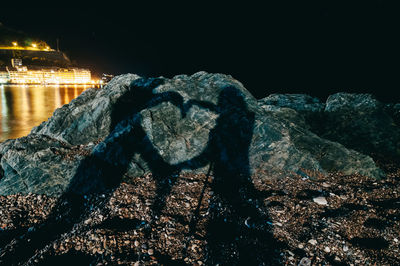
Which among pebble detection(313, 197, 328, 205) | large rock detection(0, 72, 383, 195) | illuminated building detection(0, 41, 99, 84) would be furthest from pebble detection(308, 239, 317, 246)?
illuminated building detection(0, 41, 99, 84)

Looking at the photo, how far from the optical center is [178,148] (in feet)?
17.6

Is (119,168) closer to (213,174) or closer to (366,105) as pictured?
(213,174)

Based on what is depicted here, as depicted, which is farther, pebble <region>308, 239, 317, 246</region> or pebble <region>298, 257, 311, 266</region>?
pebble <region>308, 239, 317, 246</region>

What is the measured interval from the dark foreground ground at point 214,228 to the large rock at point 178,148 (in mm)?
509

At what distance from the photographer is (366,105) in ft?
26.9

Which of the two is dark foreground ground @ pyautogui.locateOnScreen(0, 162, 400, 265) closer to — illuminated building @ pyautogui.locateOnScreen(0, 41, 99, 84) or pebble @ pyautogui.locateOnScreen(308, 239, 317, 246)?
pebble @ pyautogui.locateOnScreen(308, 239, 317, 246)

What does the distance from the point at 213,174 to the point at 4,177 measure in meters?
5.31

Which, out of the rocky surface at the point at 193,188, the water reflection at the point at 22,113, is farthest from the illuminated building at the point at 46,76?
the rocky surface at the point at 193,188

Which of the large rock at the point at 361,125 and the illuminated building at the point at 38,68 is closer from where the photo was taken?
the large rock at the point at 361,125

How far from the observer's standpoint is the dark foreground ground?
2688 millimetres

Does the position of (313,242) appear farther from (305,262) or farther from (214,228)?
(214,228)

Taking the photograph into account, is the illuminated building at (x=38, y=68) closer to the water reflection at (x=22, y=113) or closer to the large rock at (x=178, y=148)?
the water reflection at (x=22, y=113)

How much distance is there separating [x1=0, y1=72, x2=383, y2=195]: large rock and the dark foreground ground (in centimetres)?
51

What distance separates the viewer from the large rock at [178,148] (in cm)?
463
